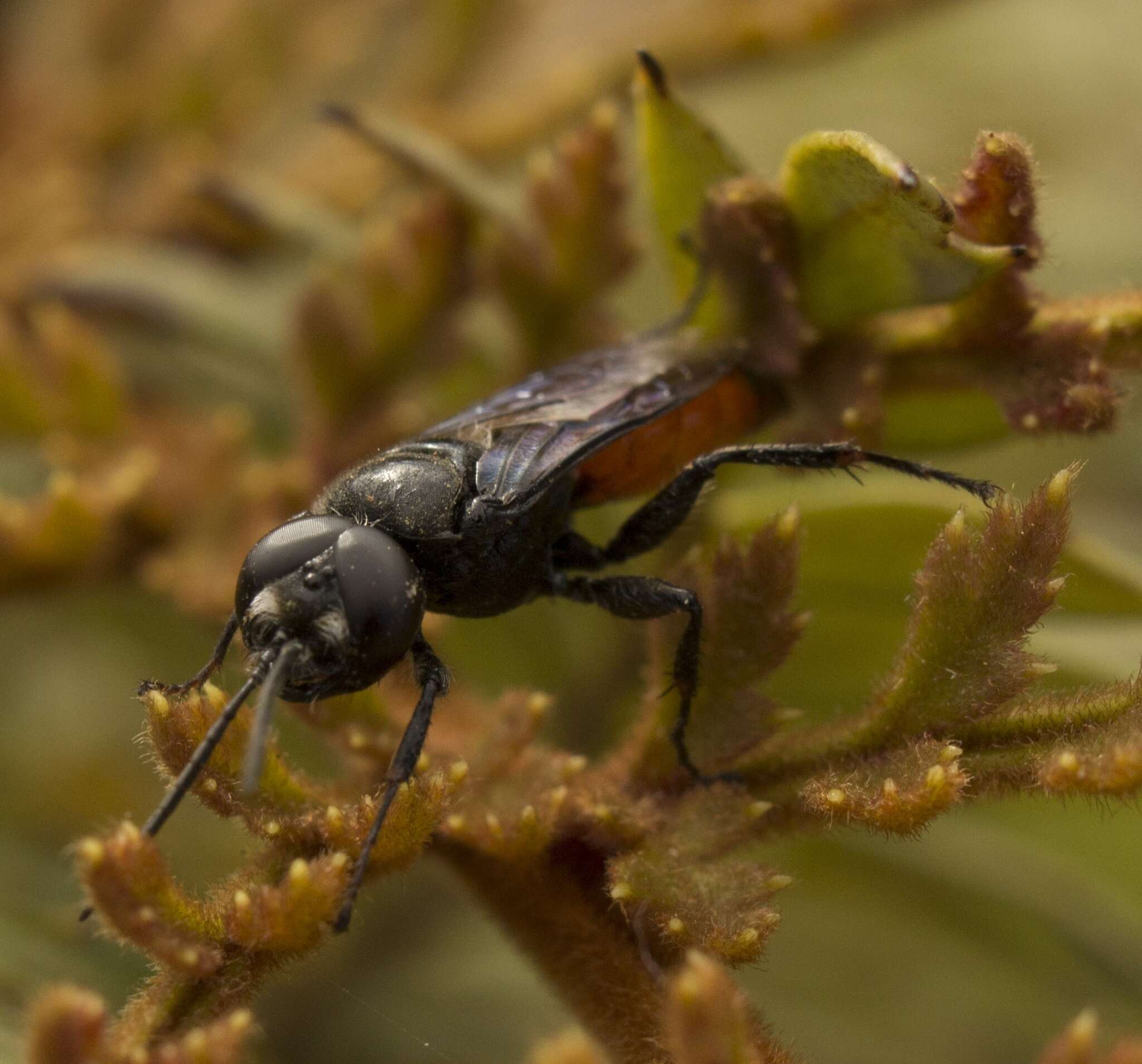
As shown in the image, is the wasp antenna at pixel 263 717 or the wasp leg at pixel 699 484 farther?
the wasp leg at pixel 699 484

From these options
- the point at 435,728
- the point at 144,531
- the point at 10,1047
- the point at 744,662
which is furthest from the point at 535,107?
the point at 10,1047

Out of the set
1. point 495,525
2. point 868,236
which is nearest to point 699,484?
point 495,525

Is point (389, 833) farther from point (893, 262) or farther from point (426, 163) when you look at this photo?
point (426, 163)

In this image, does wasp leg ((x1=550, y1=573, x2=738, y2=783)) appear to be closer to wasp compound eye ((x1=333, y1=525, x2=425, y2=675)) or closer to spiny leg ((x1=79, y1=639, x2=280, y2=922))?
wasp compound eye ((x1=333, y1=525, x2=425, y2=675))

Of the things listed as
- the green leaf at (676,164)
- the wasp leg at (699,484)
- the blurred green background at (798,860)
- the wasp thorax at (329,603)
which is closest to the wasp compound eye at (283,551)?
the wasp thorax at (329,603)

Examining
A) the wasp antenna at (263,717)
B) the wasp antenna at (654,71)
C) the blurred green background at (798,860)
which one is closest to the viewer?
the wasp antenna at (263,717)

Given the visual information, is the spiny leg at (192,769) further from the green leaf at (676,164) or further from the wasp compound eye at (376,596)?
the green leaf at (676,164)

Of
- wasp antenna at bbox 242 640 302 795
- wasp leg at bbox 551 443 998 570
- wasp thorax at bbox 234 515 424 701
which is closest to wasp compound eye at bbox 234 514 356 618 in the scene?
wasp thorax at bbox 234 515 424 701
